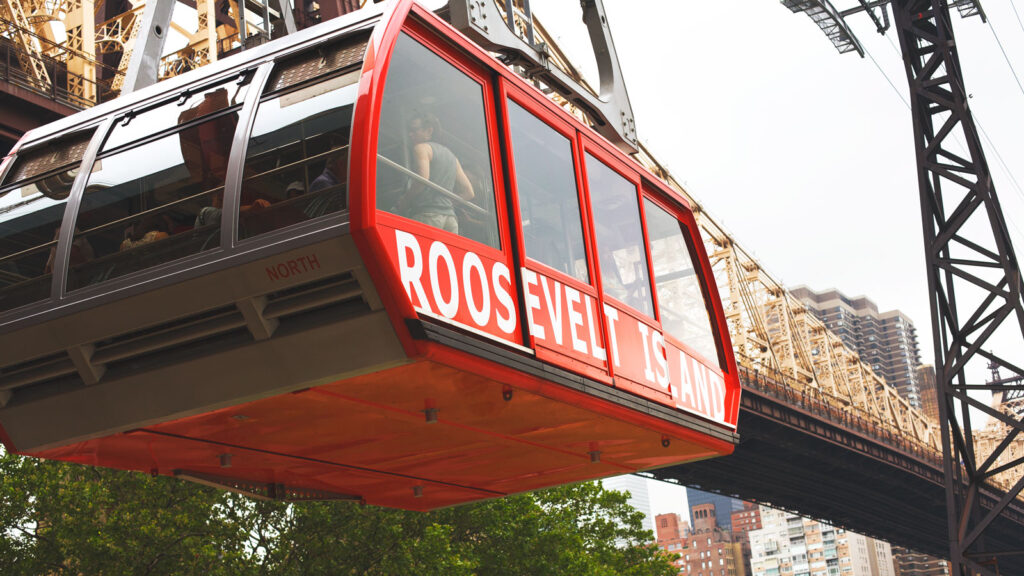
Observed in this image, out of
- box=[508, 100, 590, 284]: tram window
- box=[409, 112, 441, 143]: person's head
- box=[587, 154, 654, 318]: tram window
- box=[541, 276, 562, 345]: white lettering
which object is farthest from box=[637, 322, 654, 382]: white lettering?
box=[409, 112, 441, 143]: person's head

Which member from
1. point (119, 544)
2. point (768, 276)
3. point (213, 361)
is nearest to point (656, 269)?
point (213, 361)

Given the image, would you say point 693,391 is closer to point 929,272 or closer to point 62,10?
point 929,272

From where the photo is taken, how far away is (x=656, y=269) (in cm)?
734

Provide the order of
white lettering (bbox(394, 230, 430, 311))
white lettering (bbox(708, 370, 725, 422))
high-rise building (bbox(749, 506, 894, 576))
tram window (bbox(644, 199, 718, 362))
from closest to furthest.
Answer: white lettering (bbox(394, 230, 430, 311)) → tram window (bbox(644, 199, 718, 362)) → white lettering (bbox(708, 370, 725, 422)) → high-rise building (bbox(749, 506, 894, 576))

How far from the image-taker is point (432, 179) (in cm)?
515

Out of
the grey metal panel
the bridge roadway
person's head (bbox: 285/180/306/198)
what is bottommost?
the grey metal panel

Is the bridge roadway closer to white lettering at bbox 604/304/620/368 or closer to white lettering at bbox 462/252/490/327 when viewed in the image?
white lettering at bbox 604/304/620/368

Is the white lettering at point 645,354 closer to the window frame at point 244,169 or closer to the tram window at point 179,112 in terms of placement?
the window frame at point 244,169

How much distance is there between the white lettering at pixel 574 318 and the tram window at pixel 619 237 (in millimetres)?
406

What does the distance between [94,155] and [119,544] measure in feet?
30.4

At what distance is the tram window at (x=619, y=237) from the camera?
21.5 feet

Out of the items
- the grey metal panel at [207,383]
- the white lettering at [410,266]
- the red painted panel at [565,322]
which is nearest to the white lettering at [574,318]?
the red painted panel at [565,322]

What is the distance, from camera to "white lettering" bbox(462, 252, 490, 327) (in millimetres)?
5199

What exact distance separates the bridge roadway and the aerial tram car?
33.8m
